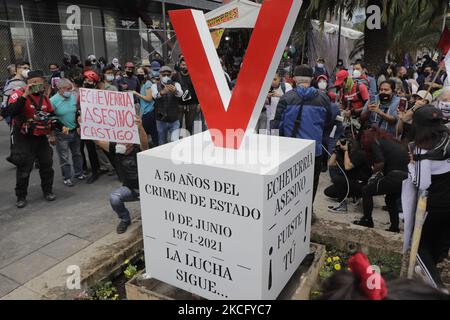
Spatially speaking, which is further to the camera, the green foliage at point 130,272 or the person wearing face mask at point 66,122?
the person wearing face mask at point 66,122

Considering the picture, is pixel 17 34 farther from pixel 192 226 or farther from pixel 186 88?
pixel 192 226

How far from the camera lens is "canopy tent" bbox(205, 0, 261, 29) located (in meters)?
7.41

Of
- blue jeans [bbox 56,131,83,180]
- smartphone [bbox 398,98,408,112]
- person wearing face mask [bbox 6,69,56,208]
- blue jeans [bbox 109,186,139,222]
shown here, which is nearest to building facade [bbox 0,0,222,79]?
blue jeans [bbox 56,131,83,180]

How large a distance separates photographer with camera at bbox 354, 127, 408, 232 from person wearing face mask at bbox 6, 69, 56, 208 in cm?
401

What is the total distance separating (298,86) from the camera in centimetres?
388

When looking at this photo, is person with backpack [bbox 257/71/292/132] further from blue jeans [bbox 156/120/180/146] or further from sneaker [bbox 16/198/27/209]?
sneaker [bbox 16/198/27/209]

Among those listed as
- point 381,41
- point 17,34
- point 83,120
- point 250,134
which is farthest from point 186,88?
point 17,34

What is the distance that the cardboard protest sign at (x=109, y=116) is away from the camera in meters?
4.28

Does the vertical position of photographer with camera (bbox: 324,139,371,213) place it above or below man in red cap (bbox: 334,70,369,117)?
below

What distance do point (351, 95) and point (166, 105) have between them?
308 cm

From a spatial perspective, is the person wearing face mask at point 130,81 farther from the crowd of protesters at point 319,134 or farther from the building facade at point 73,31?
the building facade at point 73,31

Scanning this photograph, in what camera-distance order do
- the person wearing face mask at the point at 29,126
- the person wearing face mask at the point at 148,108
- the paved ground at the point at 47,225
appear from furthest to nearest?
1. the person wearing face mask at the point at 148,108
2. the person wearing face mask at the point at 29,126
3. the paved ground at the point at 47,225

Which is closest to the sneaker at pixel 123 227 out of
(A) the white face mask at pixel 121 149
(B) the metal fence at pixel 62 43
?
(A) the white face mask at pixel 121 149

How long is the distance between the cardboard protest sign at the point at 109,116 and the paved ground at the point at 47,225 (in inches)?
37.8
